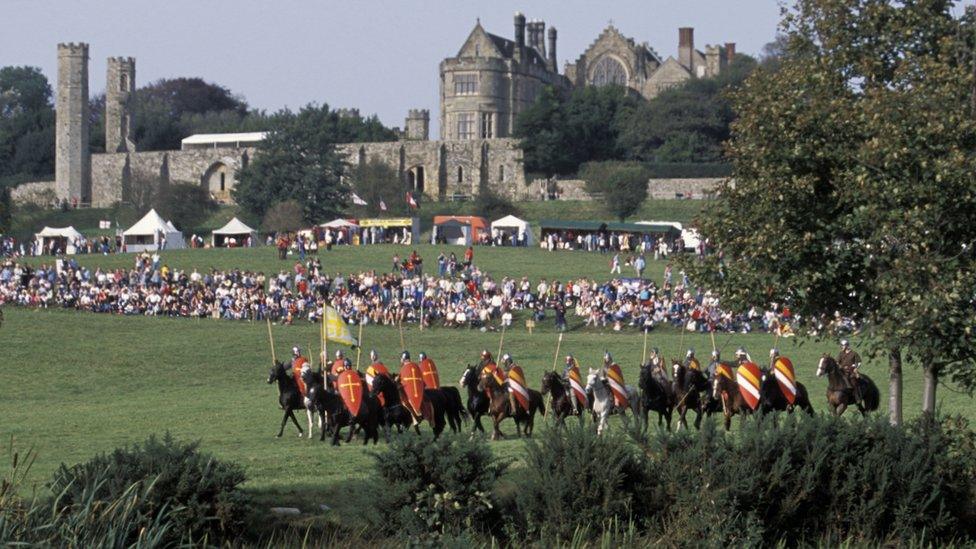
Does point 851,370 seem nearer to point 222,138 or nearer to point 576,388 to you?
point 576,388

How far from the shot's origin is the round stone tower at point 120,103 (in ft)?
401

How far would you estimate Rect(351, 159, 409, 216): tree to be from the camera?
9131cm

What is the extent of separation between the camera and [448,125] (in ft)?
404

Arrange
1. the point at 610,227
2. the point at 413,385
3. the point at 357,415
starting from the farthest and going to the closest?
1. the point at 610,227
2. the point at 413,385
3. the point at 357,415

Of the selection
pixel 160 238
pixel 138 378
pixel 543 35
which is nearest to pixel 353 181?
pixel 160 238

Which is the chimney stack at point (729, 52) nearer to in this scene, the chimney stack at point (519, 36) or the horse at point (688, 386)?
the chimney stack at point (519, 36)

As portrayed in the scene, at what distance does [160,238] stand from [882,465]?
2402 inches

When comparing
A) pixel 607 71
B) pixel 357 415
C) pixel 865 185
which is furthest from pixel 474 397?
pixel 607 71

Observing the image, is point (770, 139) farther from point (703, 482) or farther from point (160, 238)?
point (160, 238)

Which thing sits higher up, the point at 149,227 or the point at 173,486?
the point at 149,227

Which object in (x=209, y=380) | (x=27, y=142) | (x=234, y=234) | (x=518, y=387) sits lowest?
(x=209, y=380)

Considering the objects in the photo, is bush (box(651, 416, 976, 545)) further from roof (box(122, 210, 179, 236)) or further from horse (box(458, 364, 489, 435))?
roof (box(122, 210, 179, 236))

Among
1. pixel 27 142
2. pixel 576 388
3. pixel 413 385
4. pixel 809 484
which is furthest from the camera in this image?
pixel 27 142

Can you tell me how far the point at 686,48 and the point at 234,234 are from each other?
66.7 metres
